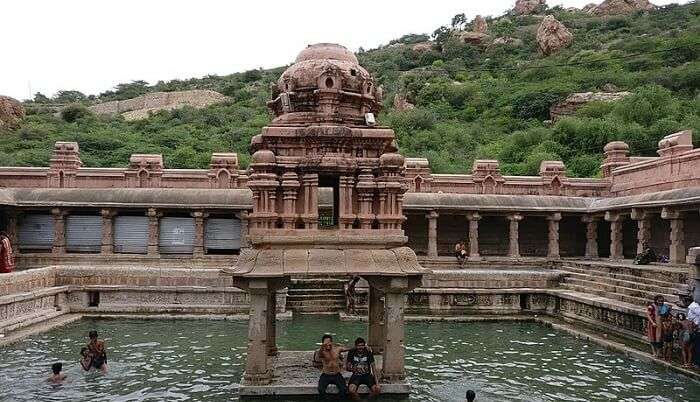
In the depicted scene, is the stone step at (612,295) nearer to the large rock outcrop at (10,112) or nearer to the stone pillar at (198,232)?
the stone pillar at (198,232)

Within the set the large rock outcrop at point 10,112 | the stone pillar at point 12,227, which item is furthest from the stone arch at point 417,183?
the large rock outcrop at point 10,112

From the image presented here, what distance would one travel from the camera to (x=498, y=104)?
5731 centimetres

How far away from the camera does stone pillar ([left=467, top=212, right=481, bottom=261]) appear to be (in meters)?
24.9

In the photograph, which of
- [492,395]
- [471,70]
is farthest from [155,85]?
[492,395]

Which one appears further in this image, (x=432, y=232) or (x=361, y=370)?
(x=432, y=232)

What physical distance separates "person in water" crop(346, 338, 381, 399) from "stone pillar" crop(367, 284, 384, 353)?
2.33 metres

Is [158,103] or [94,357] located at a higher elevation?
[158,103]

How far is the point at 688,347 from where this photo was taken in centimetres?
1205

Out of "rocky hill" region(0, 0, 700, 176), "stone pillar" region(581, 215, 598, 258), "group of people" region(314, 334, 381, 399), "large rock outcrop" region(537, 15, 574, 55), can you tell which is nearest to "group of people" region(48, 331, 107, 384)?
"group of people" region(314, 334, 381, 399)

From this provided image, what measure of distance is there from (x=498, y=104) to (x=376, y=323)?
4867 centimetres

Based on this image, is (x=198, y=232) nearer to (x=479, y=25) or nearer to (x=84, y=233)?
(x=84, y=233)

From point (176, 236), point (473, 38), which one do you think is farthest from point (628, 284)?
point (473, 38)

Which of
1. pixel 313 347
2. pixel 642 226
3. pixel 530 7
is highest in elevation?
pixel 530 7

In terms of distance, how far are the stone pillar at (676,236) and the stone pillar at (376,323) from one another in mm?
12222
